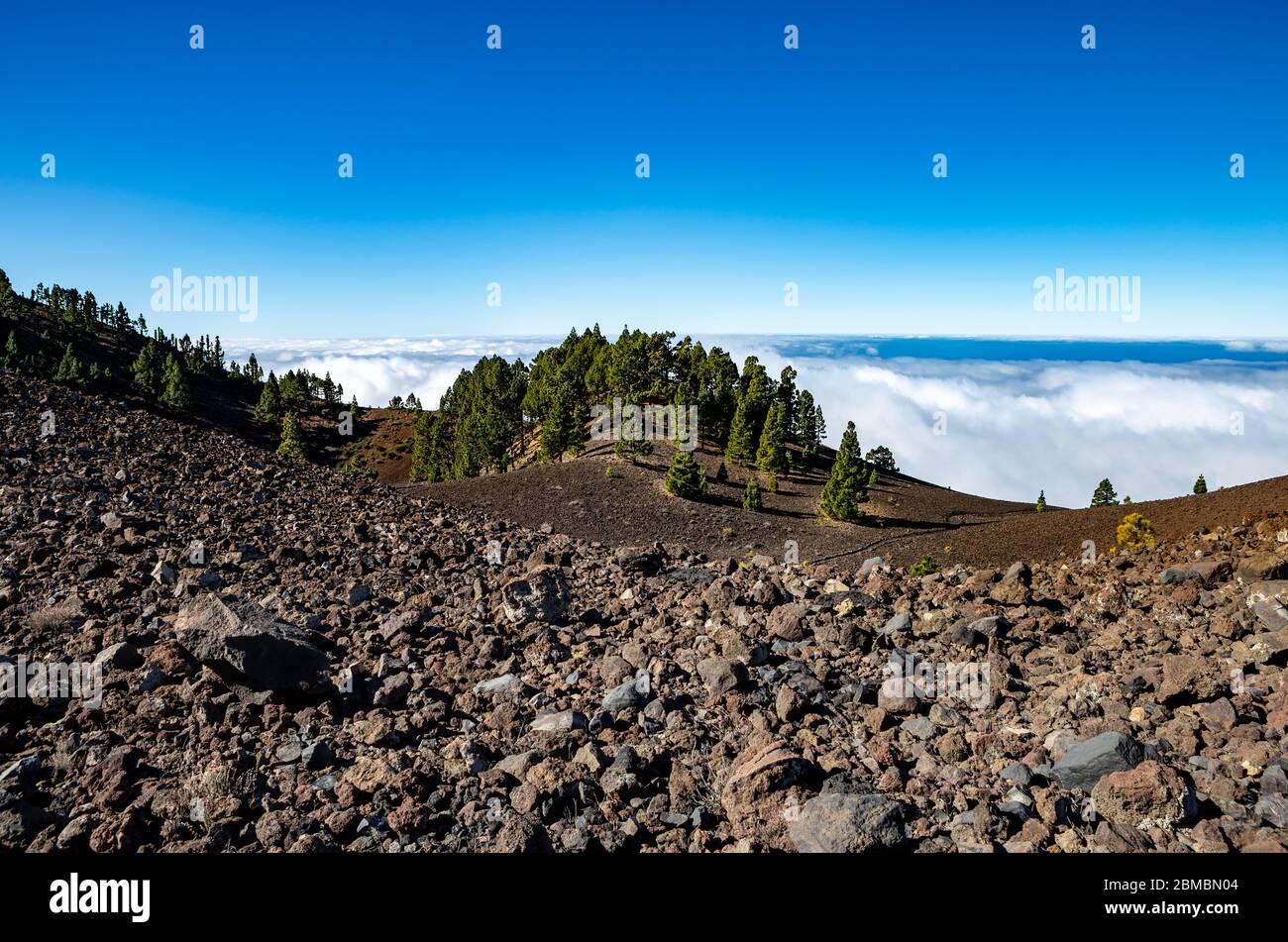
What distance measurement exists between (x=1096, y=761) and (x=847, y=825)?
237 cm

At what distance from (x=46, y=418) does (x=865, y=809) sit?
21788 millimetres

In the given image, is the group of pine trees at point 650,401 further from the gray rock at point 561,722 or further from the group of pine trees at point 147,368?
the gray rock at point 561,722

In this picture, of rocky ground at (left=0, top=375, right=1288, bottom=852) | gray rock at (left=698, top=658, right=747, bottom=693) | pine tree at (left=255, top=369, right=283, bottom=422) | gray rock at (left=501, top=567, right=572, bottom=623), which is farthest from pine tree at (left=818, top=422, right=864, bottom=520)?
pine tree at (left=255, top=369, right=283, bottom=422)

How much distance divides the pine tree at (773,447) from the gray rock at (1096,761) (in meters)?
52.4

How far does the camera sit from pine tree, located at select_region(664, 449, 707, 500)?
48.5 metres

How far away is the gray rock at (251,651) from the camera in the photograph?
7094 millimetres

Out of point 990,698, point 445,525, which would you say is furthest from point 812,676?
point 445,525

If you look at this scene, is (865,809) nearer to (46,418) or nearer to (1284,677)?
(1284,677)

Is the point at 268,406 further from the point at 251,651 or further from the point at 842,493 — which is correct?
the point at 251,651

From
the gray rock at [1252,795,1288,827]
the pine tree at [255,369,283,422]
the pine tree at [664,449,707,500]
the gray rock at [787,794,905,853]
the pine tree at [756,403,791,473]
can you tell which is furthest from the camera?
the pine tree at [255,369,283,422]

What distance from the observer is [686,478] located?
1919 inches

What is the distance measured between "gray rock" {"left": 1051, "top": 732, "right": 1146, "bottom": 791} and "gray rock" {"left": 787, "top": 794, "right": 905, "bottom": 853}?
160 cm

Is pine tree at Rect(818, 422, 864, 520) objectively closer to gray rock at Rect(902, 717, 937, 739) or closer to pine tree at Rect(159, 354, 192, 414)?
gray rock at Rect(902, 717, 937, 739)

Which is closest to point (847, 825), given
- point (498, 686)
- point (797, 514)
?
point (498, 686)
